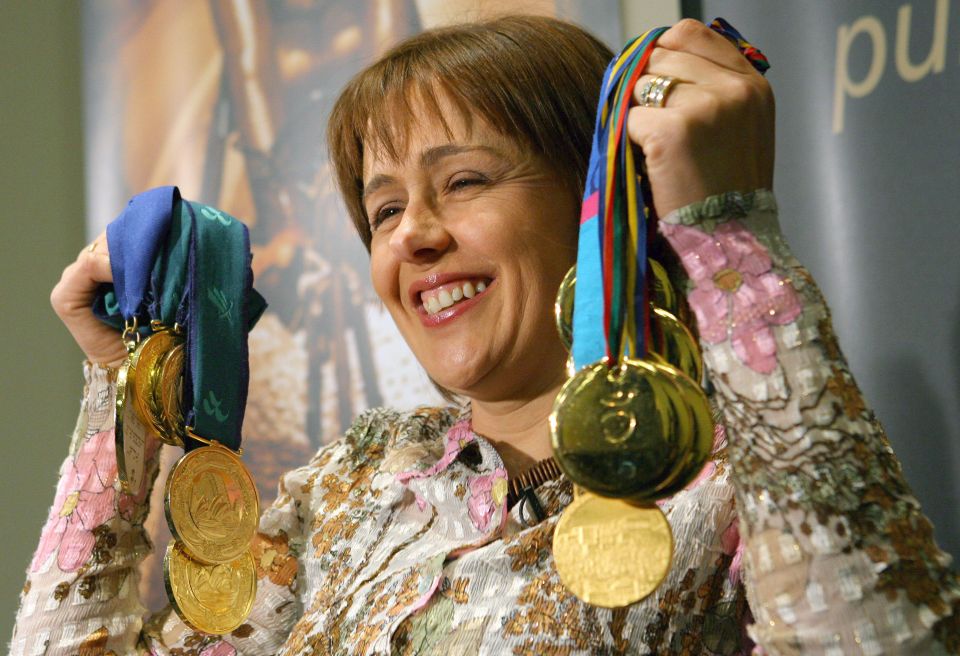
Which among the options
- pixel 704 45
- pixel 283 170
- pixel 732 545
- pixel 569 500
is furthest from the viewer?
pixel 283 170

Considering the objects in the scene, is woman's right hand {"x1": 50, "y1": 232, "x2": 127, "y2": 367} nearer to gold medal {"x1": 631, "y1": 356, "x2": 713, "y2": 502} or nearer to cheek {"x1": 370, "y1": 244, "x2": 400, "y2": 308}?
cheek {"x1": 370, "y1": 244, "x2": 400, "y2": 308}

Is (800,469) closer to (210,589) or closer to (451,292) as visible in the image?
(451,292)

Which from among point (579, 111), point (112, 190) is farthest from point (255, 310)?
point (112, 190)

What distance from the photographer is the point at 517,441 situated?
3.73 feet

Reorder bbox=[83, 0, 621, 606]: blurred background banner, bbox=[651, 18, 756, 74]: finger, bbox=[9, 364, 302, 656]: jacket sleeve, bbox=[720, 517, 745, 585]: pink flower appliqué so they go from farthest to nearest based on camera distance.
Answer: bbox=[83, 0, 621, 606]: blurred background banner, bbox=[9, 364, 302, 656]: jacket sleeve, bbox=[720, 517, 745, 585]: pink flower appliqué, bbox=[651, 18, 756, 74]: finger

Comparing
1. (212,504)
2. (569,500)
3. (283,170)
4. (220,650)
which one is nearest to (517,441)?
(569,500)

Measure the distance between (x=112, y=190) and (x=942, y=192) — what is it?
4.87ft

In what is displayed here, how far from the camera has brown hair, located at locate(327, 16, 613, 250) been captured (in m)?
1.06

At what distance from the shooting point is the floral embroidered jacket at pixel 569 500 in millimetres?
678

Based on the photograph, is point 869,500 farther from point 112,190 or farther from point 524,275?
point 112,190

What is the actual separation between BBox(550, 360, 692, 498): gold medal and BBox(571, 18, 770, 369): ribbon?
3 centimetres

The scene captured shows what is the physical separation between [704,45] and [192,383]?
0.64 m

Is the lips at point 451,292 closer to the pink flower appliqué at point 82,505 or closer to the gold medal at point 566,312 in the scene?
the gold medal at point 566,312

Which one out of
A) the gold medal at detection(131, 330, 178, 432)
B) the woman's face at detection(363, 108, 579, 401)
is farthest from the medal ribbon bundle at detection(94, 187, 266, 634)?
the woman's face at detection(363, 108, 579, 401)
